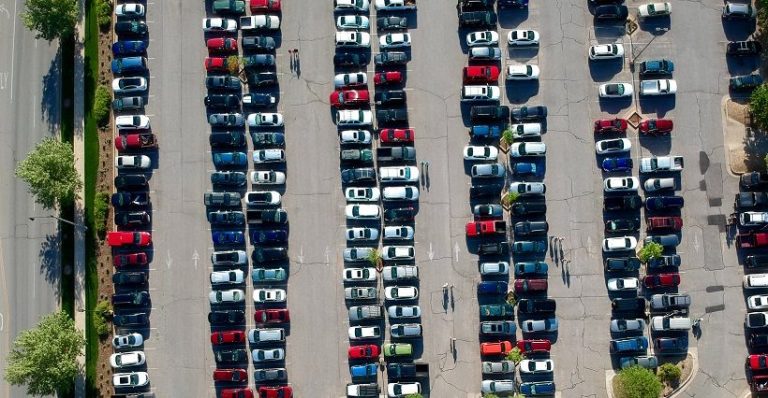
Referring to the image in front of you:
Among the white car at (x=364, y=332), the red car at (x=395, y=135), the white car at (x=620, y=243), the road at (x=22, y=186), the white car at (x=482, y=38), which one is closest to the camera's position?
the white car at (x=364, y=332)

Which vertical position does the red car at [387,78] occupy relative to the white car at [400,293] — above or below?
above

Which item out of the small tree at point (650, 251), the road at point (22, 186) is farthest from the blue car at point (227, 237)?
the small tree at point (650, 251)

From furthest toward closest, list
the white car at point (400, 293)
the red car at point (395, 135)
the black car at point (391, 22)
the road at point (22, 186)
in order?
the black car at point (391, 22) → the red car at point (395, 135) → the road at point (22, 186) → the white car at point (400, 293)

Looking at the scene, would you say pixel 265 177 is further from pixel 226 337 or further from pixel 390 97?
pixel 226 337

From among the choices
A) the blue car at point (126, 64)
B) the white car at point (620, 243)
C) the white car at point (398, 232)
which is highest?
the blue car at point (126, 64)

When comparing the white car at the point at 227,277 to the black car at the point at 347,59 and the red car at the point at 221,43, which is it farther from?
the black car at the point at 347,59

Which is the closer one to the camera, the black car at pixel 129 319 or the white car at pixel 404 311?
the black car at pixel 129 319

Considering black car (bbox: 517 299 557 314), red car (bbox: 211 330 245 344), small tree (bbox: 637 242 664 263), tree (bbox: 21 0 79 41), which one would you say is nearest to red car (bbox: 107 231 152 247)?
red car (bbox: 211 330 245 344)

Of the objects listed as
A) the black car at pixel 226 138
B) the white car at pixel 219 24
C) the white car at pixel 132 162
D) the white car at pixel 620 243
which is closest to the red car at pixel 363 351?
the black car at pixel 226 138
